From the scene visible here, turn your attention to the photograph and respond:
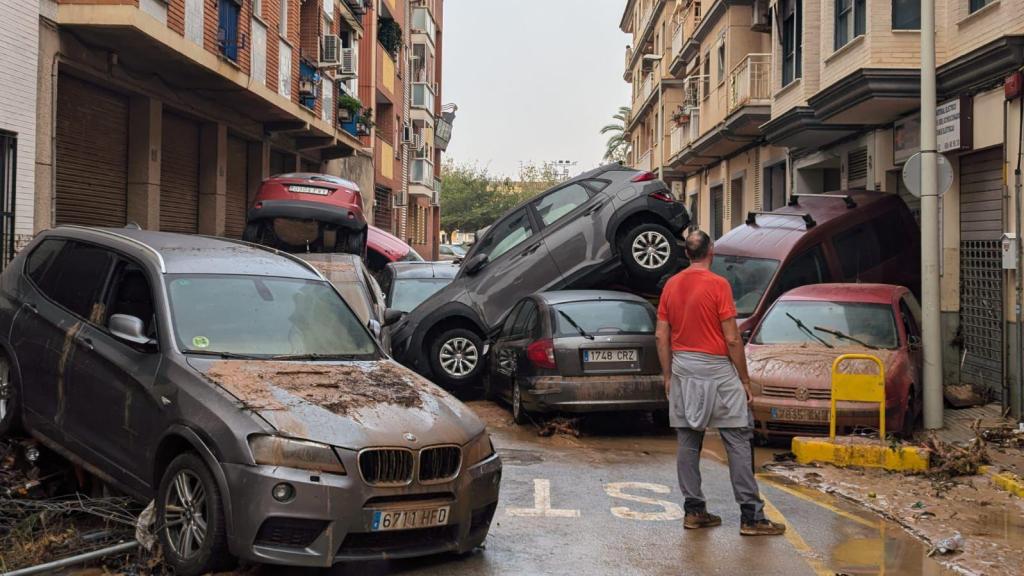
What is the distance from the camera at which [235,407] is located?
5613 millimetres


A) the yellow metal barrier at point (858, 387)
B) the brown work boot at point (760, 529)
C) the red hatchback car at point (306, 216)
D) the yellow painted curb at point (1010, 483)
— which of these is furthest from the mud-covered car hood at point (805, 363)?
the red hatchback car at point (306, 216)

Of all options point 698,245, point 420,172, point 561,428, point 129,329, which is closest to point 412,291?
point 561,428

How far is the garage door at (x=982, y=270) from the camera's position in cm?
1400

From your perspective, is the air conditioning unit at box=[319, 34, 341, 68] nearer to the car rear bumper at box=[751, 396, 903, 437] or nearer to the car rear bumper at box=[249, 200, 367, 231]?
the car rear bumper at box=[249, 200, 367, 231]

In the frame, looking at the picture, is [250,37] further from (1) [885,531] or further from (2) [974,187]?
(1) [885,531]

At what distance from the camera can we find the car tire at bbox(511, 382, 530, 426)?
460 inches

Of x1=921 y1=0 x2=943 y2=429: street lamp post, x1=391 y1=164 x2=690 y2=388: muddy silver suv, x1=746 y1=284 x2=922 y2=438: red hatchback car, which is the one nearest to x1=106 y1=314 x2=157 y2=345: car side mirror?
x1=746 y1=284 x2=922 y2=438: red hatchback car

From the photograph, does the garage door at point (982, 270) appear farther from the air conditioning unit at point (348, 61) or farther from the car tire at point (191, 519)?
the air conditioning unit at point (348, 61)

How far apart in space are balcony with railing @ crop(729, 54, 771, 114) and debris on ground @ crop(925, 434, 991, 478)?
1616cm

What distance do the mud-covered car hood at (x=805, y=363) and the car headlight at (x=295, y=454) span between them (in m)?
6.35

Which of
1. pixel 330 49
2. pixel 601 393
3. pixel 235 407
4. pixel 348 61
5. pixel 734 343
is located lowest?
pixel 601 393

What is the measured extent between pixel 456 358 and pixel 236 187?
1086cm

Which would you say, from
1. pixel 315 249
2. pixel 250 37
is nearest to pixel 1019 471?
pixel 315 249

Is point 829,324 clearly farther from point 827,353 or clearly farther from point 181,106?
point 181,106
